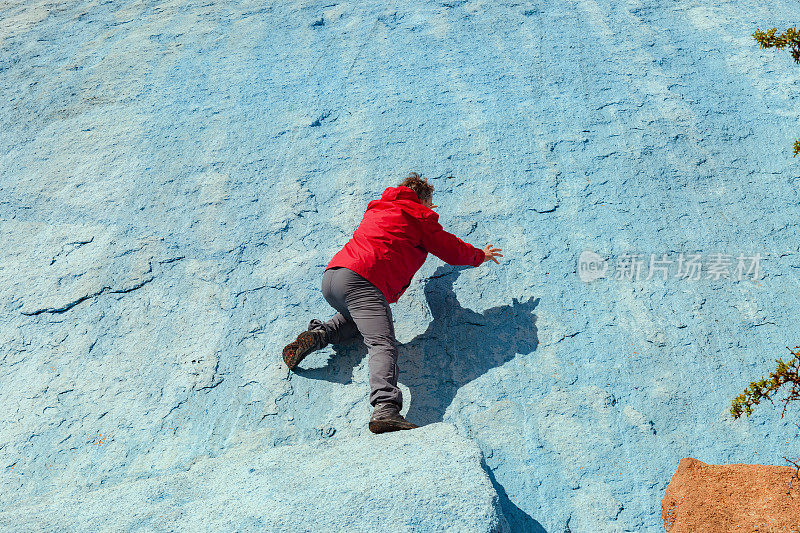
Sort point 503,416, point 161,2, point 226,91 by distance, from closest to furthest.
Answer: point 503,416 < point 226,91 < point 161,2

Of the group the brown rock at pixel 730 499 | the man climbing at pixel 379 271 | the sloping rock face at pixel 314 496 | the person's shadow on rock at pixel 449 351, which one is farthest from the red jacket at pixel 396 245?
the brown rock at pixel 730 499

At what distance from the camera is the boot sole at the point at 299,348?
288 cm

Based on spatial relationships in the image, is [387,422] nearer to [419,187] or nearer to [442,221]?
[419,187]

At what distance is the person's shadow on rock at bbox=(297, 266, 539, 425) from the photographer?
2848 mm

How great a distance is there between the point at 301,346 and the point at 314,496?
0.93 meters

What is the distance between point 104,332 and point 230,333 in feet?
2.12

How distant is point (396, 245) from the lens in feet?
9.50

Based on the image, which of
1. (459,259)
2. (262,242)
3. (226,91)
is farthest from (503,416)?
(226,91)

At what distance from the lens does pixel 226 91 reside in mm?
4766

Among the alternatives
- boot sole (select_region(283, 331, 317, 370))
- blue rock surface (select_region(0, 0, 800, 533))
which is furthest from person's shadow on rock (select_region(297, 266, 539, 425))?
boot sole (select_region(283, 331, 317, 370))

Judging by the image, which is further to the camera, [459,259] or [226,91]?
[226,91]

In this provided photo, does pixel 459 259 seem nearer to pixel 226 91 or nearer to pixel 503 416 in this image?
pixel 503 416

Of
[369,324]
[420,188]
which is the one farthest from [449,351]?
[420,188]

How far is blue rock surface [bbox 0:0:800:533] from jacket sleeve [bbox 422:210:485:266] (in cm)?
30
